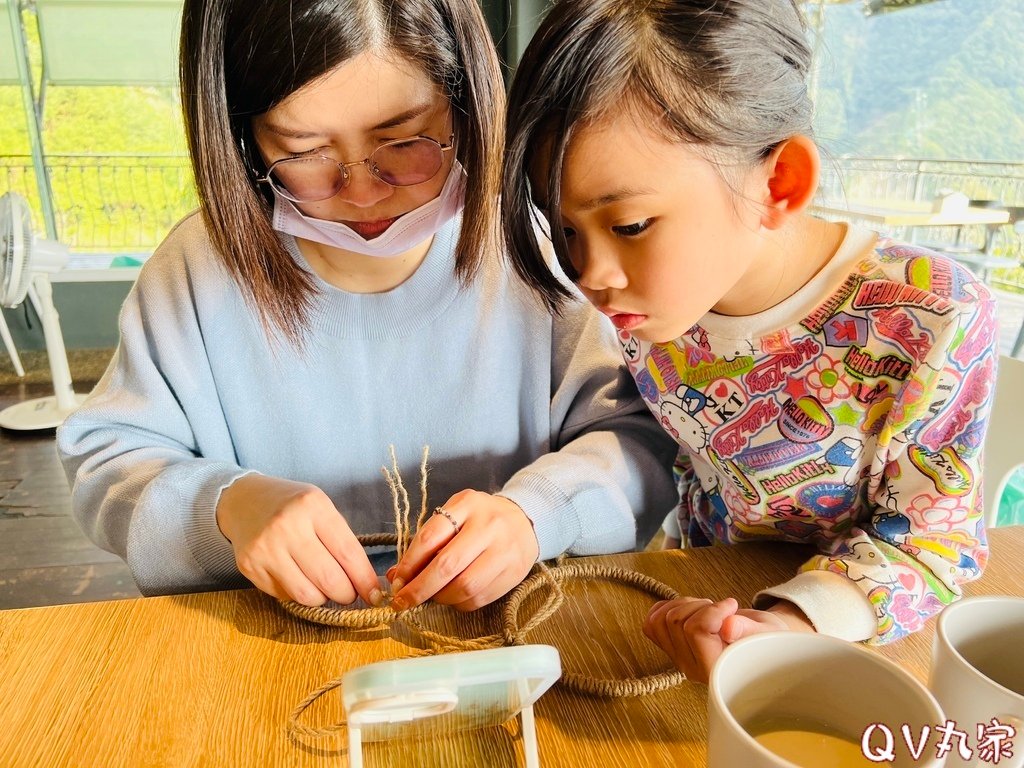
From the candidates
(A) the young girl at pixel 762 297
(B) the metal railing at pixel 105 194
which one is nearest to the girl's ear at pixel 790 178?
(A) the young girl at pixel 762 297

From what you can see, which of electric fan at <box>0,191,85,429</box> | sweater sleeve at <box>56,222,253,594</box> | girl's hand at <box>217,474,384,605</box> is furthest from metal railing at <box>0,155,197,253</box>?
girl's hand at <box>217,474,384,605</box>

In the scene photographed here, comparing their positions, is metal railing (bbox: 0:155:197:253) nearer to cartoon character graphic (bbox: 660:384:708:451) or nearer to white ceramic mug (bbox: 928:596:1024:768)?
cartoon character graphic (bbox: 660:384:708:451)

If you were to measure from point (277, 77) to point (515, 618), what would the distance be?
557 mm

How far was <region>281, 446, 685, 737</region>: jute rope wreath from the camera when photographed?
581mm

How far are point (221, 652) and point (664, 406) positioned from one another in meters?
0.53

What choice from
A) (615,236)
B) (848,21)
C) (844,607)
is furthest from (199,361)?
(848,21)

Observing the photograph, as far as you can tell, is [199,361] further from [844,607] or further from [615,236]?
[844,607]

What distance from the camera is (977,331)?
68cm

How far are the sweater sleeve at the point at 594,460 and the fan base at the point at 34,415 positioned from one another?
2897 mm

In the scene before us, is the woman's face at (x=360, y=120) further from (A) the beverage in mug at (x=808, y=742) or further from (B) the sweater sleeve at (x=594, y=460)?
(A) the beverage in mug at (x=808, y=742)

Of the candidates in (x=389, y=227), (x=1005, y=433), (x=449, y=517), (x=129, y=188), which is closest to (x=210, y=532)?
(x=449, y=517)

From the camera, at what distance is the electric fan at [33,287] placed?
8.98 feet

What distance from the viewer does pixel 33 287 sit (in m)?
3.23

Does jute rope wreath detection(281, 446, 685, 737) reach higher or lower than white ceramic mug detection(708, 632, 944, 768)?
lower
